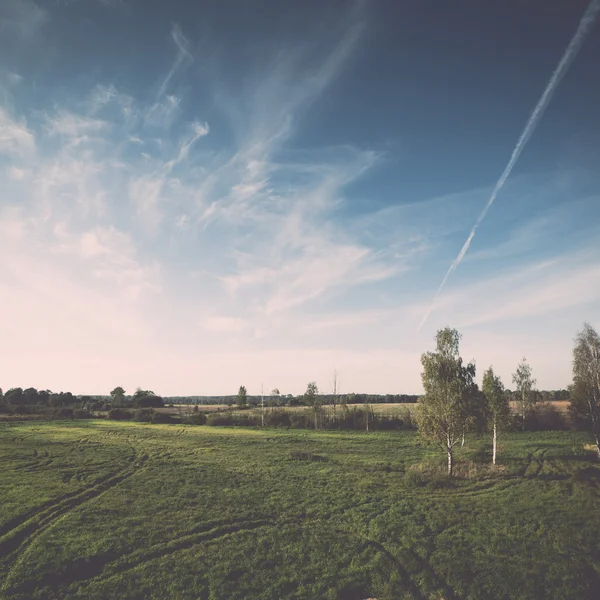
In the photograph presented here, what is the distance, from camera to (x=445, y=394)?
43750mm

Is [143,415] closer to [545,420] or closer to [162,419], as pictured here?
[162,419]

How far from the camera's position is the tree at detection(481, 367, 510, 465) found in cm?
4872

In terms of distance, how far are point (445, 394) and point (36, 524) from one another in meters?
40.2

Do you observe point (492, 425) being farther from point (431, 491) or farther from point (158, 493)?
point (158, 493)

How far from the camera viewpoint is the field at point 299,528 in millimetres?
19906

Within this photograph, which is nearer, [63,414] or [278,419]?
[278,419]

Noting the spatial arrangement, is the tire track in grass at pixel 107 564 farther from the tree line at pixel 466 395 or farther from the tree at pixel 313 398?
the tree at pixel 313 398

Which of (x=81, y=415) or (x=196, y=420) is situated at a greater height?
→ (x=196, y=420)

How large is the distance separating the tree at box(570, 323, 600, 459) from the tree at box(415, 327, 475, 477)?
16.1 meters

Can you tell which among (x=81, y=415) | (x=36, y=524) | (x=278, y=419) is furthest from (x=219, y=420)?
(x=36, y=524)

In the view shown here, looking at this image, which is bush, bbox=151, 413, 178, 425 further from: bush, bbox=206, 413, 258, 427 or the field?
the field

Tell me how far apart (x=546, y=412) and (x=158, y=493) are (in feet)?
298

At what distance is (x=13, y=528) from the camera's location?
26656 mm

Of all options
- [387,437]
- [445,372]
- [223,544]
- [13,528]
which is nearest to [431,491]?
[445,372]
